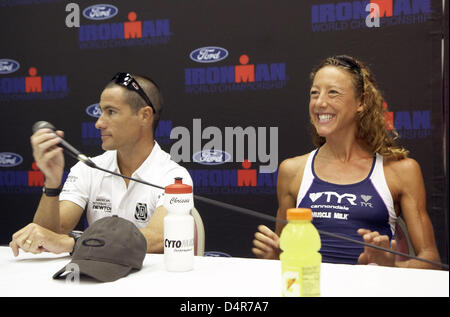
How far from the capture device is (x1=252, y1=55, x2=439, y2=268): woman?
1733 millimetres

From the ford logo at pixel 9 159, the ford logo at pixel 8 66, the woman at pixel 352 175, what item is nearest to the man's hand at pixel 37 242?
the woman at pixel 352 175

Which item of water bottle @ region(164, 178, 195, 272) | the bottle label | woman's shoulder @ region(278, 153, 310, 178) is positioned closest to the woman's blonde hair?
woman's shoulder @ region(278, 153, 310, 178)

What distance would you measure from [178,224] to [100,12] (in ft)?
7.60

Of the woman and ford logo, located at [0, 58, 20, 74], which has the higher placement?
ford logo, located at [0, 58, 20, 74]

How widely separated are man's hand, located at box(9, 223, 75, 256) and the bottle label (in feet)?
2.65

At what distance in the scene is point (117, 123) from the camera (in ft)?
7.00

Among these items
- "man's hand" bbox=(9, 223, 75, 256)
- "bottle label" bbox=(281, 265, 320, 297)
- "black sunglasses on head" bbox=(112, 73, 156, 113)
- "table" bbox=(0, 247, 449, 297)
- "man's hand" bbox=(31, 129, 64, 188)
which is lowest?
"table" bbox=(0, 247, 449, 297)

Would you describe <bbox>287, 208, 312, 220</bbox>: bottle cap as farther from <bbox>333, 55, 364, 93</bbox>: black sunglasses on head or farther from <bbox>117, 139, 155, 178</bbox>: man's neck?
<bbox>117, 139, 155, 178</bbox>: man's neck

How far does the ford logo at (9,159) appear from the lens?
3.09 metres

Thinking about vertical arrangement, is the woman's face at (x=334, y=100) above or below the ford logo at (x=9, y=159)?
above

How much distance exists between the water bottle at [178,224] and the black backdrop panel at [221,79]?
5.15ft

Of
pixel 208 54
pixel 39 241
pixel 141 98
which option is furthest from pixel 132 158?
pixel 208 54

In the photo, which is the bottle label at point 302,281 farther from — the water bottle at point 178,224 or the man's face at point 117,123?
the man's face at point 117,123

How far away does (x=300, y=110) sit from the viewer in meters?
2.60
